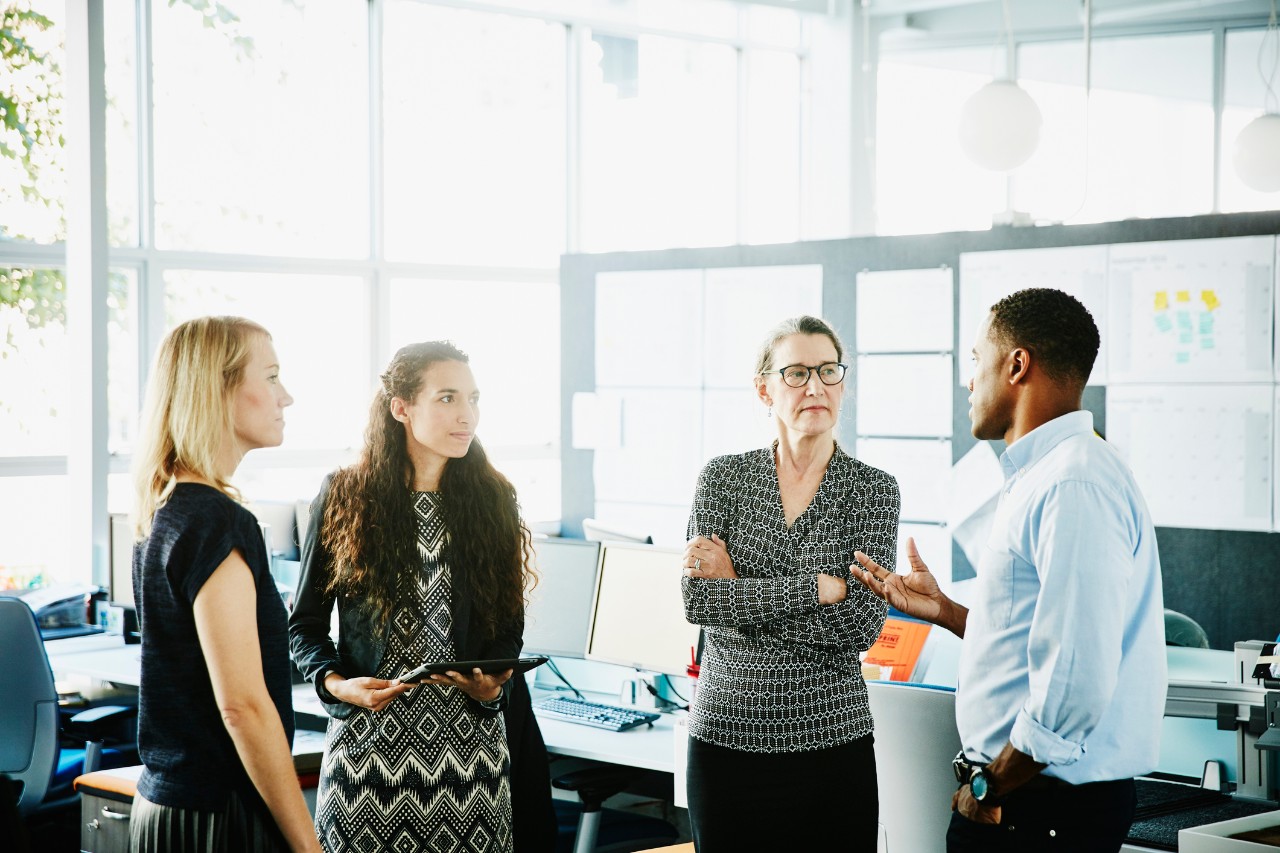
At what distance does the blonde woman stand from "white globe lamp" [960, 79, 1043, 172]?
3.43m

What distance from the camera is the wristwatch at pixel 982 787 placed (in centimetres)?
164

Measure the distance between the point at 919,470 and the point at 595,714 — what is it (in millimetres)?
1747

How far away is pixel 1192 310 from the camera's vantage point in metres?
3.95

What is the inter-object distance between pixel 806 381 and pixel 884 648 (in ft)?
3.42

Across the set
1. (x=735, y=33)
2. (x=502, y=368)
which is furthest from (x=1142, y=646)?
(x=735, y=33)

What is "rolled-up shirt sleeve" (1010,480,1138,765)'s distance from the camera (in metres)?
1.57

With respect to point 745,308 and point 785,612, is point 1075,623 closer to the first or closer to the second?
point 785,612

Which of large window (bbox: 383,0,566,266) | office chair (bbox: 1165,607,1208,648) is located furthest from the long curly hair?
large window (bbox: 383,0,566,266)

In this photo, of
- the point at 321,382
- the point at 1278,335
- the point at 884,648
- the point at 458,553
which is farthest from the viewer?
the point at 321,382

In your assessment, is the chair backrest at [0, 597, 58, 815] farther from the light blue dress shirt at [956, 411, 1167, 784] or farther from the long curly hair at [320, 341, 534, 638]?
the light blue dress shirt at [956, 411, 1167, 784]

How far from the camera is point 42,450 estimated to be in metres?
5.34

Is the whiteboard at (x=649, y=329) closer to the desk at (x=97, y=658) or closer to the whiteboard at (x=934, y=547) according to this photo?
the whiteboard at (x=934, y=547)

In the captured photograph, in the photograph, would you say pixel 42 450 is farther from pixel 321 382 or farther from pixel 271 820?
pixel 271 820

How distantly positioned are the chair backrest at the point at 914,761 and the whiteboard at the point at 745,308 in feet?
8.71
